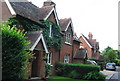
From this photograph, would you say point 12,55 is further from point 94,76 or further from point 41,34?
Answer: point 94,76

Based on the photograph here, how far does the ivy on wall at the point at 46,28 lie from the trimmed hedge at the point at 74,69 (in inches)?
96.0

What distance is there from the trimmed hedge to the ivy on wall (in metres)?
2.44

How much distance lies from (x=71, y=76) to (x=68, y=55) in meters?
5.40

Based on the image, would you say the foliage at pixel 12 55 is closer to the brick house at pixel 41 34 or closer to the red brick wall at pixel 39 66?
the brick house at pixel 41 34

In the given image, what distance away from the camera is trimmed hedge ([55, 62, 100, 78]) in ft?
59.0

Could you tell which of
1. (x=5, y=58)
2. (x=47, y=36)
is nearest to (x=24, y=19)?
(x=47, y=36)

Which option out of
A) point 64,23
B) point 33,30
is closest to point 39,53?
point 33,30

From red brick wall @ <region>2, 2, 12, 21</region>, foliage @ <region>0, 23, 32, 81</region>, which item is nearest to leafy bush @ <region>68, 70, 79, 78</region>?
red brick wall @ <region>2, 2, 12, 21</region>

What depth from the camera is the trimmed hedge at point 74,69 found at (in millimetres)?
17973

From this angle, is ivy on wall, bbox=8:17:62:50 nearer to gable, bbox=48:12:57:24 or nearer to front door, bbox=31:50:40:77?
gable, bbox=48:12:57:24

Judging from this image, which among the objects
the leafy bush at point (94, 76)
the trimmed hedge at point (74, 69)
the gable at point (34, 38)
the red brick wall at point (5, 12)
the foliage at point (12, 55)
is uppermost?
the red brick wall at point (5, 12)

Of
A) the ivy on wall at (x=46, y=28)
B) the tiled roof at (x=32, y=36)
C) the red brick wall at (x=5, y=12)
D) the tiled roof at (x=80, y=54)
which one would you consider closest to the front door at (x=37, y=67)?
the tiled roof at (x=32, y=36)

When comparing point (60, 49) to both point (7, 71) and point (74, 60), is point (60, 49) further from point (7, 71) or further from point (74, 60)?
point (7, 71)

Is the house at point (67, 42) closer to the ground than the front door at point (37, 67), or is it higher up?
higher up
